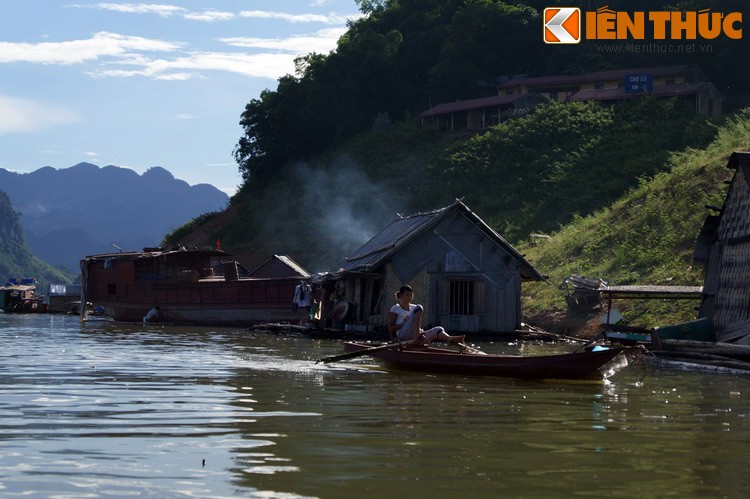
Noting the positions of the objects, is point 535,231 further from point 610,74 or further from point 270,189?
point 270,189

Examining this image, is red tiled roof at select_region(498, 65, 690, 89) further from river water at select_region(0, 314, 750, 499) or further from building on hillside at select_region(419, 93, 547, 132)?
river water at select_region(0, 314, 750, 499)

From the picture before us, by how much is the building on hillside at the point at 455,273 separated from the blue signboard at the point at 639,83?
41096 mm

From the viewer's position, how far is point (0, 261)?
7790 inches

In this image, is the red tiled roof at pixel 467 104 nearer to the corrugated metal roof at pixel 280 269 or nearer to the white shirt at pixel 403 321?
the corrugated metal roof at pixel 280 269

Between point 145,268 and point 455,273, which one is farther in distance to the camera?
point 145,268

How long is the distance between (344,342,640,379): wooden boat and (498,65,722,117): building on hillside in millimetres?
54807

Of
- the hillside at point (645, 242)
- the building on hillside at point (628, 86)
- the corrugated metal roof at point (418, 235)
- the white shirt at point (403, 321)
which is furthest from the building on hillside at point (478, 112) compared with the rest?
the white shirt at point (403, 321)

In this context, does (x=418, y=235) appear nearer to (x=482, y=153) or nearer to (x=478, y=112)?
(x=482, y=153)

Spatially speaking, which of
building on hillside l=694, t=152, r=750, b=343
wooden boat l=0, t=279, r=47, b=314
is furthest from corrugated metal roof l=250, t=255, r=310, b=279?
wooden boat l=0, t=279, r=47, b=314

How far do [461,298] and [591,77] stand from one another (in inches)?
1839

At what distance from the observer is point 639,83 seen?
236ft

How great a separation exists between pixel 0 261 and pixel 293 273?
165464 millimetres

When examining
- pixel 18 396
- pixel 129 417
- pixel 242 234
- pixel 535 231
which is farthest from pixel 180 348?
pixel 242 234

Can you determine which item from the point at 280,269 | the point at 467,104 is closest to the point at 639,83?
the point at 467,104
